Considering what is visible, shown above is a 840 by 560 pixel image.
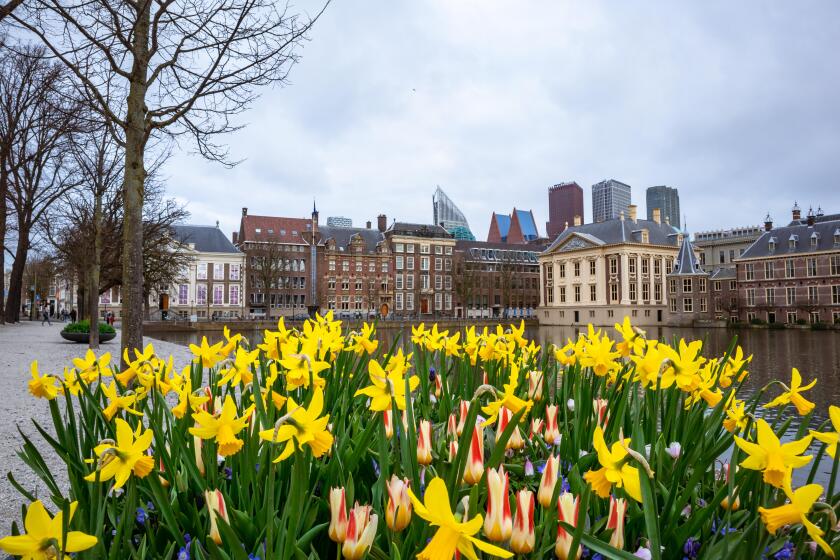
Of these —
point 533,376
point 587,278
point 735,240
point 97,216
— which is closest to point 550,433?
point 533,376

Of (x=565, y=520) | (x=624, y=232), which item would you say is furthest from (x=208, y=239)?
(x=565, y=520)

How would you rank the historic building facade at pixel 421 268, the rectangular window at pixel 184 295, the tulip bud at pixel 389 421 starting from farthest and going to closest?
1. the historic building facade at pixel 421 268
2. the rectangular window at pixel 184 295
3. the tulip bud at pixel 389 421

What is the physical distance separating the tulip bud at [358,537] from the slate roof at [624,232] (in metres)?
62.7

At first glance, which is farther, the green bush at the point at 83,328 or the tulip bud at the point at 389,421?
the green bush at the point at 83,328

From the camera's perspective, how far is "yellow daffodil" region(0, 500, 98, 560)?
1.16m

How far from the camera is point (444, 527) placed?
37.2 inches

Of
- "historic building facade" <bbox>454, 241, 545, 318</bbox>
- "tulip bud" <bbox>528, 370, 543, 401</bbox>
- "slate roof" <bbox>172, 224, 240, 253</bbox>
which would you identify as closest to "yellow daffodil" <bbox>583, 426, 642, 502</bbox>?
"tulip bud" <bbox>528, 370, 543, 401</bbox>

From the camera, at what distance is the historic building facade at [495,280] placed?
67938 millimetres

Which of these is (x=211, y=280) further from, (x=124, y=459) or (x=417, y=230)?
(x=124, y=459)

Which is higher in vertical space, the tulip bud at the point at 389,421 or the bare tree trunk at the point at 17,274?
the bare tree trunk at the point at 17,274

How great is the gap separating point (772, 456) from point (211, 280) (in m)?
62.5

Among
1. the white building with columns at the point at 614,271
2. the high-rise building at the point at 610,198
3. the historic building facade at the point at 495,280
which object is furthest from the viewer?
the high-rise building at the point at 610,198

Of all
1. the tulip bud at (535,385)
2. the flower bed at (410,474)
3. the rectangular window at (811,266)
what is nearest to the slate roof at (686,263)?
the rectangular window at (811,266)

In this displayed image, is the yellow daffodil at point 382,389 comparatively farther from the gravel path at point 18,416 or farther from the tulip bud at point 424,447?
the gravel path at point 18,416
